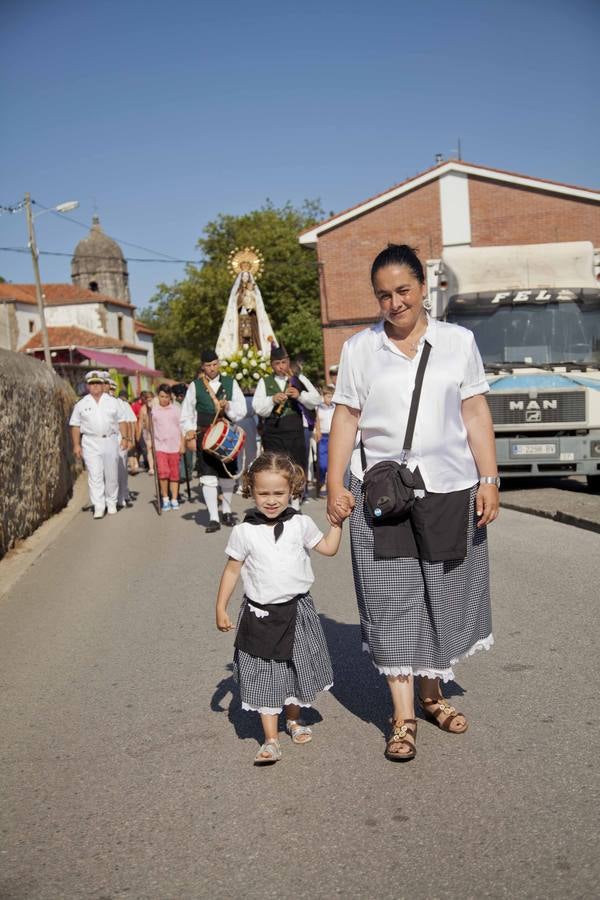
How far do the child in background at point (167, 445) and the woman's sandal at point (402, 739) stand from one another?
11.0 meters

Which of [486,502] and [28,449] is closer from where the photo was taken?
[486,502]

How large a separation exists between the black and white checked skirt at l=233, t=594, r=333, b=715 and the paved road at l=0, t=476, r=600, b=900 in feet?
0.81

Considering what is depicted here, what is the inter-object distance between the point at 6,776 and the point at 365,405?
224 centimetres

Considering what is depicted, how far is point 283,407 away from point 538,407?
144 inches

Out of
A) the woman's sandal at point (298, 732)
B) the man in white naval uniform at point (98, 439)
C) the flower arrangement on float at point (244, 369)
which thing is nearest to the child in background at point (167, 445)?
the man in white naval uniform at point (98, 439)

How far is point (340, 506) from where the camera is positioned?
426 cm

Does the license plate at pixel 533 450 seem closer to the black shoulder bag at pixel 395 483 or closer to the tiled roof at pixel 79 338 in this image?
the black shoulder bag at pixel 395 483

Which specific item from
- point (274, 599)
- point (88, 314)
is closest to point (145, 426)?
point (274, 599)

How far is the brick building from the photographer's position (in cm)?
3603

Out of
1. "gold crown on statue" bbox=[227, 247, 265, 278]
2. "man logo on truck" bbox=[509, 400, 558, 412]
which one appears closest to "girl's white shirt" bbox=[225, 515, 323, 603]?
"man logo on truck" bbox=[509, 400, 558, 412]

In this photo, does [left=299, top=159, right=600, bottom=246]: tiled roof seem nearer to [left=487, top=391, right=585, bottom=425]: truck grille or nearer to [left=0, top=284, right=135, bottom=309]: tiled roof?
[left=487, top=391, right=585, bottom=425]: truck grille

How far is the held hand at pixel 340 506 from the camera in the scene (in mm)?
4254

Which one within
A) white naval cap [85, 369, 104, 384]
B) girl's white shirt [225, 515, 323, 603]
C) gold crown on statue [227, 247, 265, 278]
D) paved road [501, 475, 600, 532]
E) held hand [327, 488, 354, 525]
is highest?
gold crown on statue [227, 247, 265, 278]

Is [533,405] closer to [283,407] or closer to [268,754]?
[283,407]
